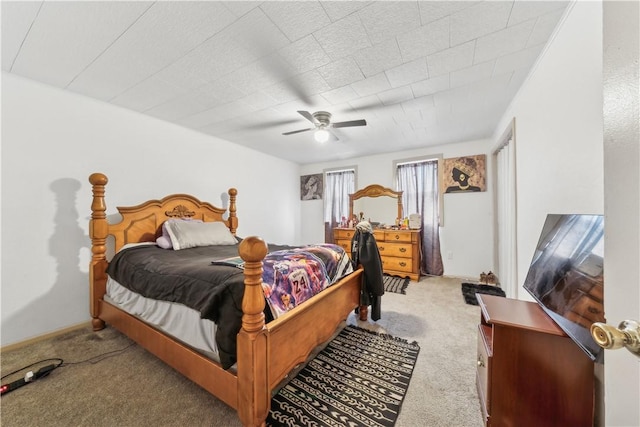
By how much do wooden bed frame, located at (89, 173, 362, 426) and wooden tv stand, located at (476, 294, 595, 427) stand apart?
40.1 inches

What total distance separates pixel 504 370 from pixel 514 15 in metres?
1.96

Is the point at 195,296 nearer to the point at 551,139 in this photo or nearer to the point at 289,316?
the point at 289,316

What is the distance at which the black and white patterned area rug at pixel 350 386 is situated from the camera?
1257 millimetres

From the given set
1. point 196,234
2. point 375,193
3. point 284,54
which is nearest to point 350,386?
point 196,234

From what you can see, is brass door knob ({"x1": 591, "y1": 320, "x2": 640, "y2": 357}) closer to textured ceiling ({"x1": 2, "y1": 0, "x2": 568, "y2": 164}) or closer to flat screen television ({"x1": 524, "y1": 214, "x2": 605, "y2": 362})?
flat screen television ({"x1": 524, "y1": 214, "x2": 605, "y2": 362})

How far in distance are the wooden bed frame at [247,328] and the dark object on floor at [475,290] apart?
174 centimetres

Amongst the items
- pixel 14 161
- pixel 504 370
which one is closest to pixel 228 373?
pixel 504 370

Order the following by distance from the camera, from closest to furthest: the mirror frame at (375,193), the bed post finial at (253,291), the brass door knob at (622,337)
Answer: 1. the brass door knob at (622,337)
2. the bed post finial at (253,291)
3. the mirror frame at (375,193)

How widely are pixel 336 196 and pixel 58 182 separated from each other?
404cm

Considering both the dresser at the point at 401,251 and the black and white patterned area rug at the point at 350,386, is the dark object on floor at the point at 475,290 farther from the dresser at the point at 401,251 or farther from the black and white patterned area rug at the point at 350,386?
the black and white patterned area rug at the point at 350,386

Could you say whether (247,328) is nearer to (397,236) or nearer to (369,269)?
(369,269)

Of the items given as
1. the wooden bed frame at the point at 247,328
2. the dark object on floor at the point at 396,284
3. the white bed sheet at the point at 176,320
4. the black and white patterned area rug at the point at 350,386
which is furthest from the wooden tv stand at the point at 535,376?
the dark object on floor at the point at 396,284

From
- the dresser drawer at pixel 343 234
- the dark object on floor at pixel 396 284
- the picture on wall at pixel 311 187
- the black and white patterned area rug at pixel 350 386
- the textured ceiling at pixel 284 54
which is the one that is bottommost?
the black and white patterned area rug at pixel 350 386

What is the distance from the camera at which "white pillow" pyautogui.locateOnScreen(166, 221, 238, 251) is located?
2518mm
